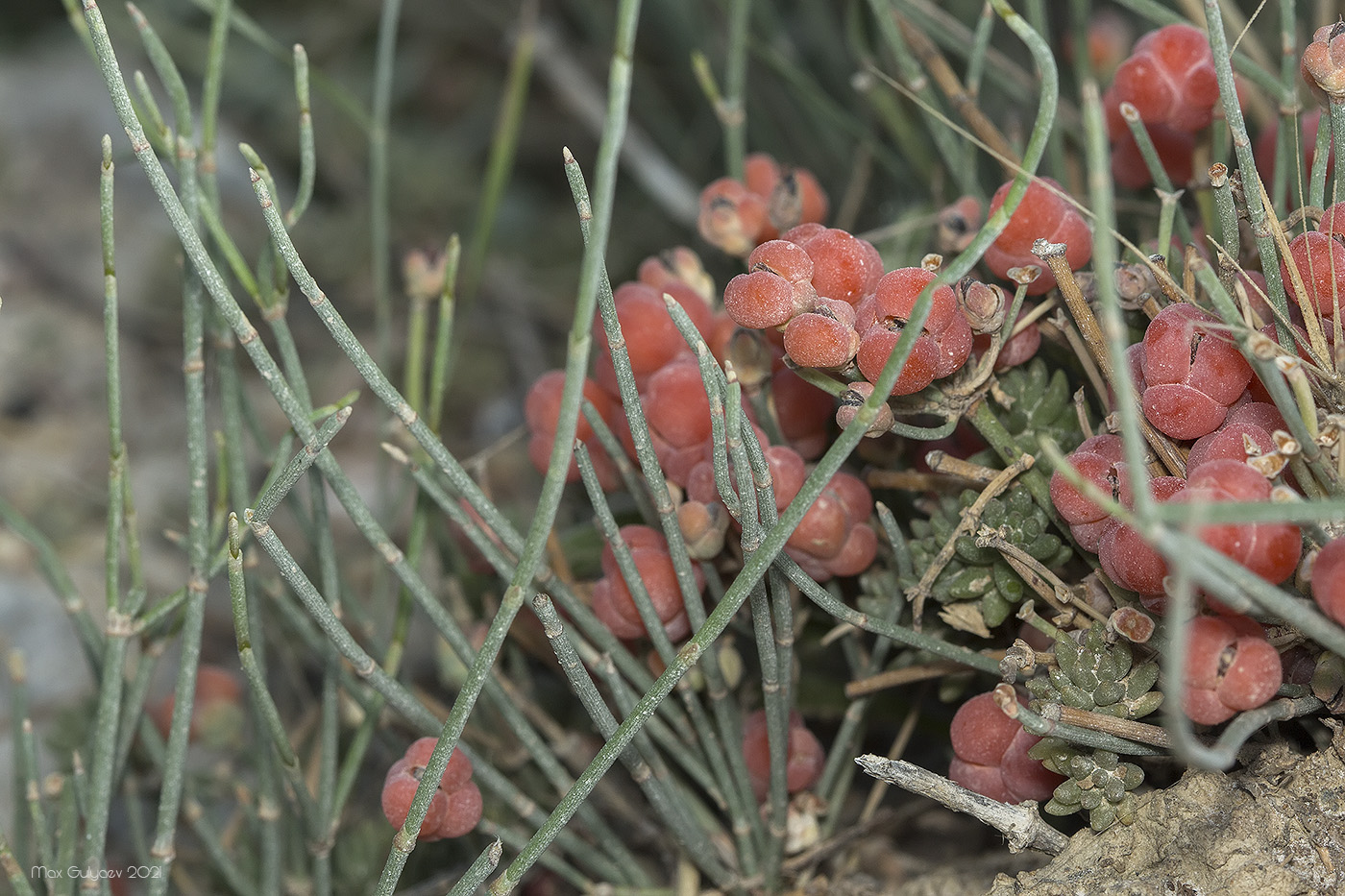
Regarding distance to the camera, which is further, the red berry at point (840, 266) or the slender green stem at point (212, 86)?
the slender green stem at point (212, 86)

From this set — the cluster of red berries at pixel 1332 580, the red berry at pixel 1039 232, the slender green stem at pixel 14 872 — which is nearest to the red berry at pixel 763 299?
the red berry at pixel 1039 232

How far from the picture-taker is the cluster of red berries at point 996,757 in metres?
0.48

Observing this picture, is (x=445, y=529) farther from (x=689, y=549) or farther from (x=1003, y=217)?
(x=1003, y=217)

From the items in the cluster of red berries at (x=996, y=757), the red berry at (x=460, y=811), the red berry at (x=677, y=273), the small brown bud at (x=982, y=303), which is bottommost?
the red berry at (x=460, y=811)

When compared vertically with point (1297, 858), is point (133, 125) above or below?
above

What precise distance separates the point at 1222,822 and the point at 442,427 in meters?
0.90

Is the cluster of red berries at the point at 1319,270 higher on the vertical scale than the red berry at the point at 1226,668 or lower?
higher

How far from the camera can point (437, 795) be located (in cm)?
51

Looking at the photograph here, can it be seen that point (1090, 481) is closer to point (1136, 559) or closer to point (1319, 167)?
point (1136, 559)

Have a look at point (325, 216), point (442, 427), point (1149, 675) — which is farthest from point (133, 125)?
point (325, 216)

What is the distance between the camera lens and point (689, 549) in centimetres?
53

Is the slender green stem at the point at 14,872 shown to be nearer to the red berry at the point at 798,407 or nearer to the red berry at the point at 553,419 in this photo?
the red berry at the point at 553,419

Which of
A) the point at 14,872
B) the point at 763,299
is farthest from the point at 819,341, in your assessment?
the point at 14,872

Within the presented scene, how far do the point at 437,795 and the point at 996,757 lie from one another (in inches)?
10.3
